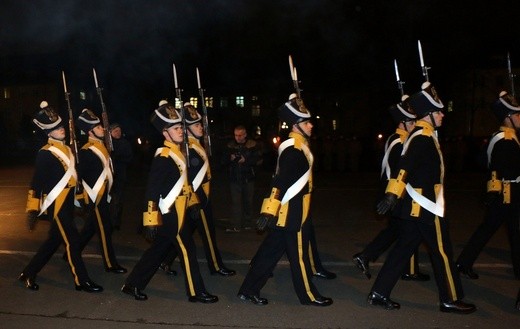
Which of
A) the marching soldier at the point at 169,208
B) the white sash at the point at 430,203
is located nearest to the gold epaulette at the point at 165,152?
the marching soldier at the point at 169,208

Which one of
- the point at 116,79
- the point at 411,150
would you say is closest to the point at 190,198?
the point at 411,150

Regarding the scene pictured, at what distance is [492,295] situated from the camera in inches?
244

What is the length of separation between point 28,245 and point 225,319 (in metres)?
4.59

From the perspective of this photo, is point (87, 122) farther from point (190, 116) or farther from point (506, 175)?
point (506, 175)

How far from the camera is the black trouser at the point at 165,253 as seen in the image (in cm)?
597

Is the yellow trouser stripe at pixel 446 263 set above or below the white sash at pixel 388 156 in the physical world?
below

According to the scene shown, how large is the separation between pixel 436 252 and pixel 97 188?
3.81 meters

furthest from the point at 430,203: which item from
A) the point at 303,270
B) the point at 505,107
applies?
the point at 505,107

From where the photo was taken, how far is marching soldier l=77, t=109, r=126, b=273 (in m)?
7.21

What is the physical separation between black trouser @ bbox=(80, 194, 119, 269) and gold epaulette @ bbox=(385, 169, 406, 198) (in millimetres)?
3436

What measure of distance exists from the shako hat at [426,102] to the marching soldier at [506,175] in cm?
134

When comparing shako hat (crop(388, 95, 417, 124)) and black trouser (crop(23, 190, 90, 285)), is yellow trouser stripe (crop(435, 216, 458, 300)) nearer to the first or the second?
shako hat (crop(388, 95, 417, 124))

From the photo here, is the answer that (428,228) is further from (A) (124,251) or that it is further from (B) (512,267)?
(A) (124,251)

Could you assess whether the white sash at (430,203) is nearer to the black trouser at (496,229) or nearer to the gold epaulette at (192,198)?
the black trouser at (496,229)
